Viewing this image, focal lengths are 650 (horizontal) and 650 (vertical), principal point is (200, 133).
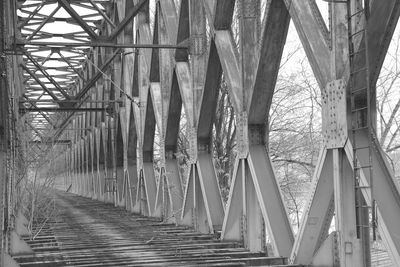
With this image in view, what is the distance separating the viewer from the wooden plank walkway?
8562 millimetres

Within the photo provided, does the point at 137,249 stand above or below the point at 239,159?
below

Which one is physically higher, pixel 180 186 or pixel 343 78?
pixel 343 78

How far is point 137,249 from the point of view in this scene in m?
10.6

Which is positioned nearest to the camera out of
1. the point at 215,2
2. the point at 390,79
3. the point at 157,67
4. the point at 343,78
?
the point at 343,78

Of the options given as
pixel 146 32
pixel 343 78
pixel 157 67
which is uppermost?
pixel 146 32

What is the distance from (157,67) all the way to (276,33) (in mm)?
8045

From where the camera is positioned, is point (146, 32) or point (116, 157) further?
point (116, 157)

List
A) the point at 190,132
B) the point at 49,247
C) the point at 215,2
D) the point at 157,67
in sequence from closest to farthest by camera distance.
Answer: the point at 49,247, the point at 215,2, the point at 190,132, the point at 157,67

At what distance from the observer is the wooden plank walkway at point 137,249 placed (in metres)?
8.56

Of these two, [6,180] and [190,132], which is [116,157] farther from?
[6,180]

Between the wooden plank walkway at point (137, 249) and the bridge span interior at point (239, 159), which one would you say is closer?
the bridge span interior at point (239, 159)

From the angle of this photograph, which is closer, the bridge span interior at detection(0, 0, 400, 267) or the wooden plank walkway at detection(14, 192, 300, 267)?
the bridge span interior at detection(0, 0, 400, 267)

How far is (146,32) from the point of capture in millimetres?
19062

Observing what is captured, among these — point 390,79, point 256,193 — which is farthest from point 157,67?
point 390,79
